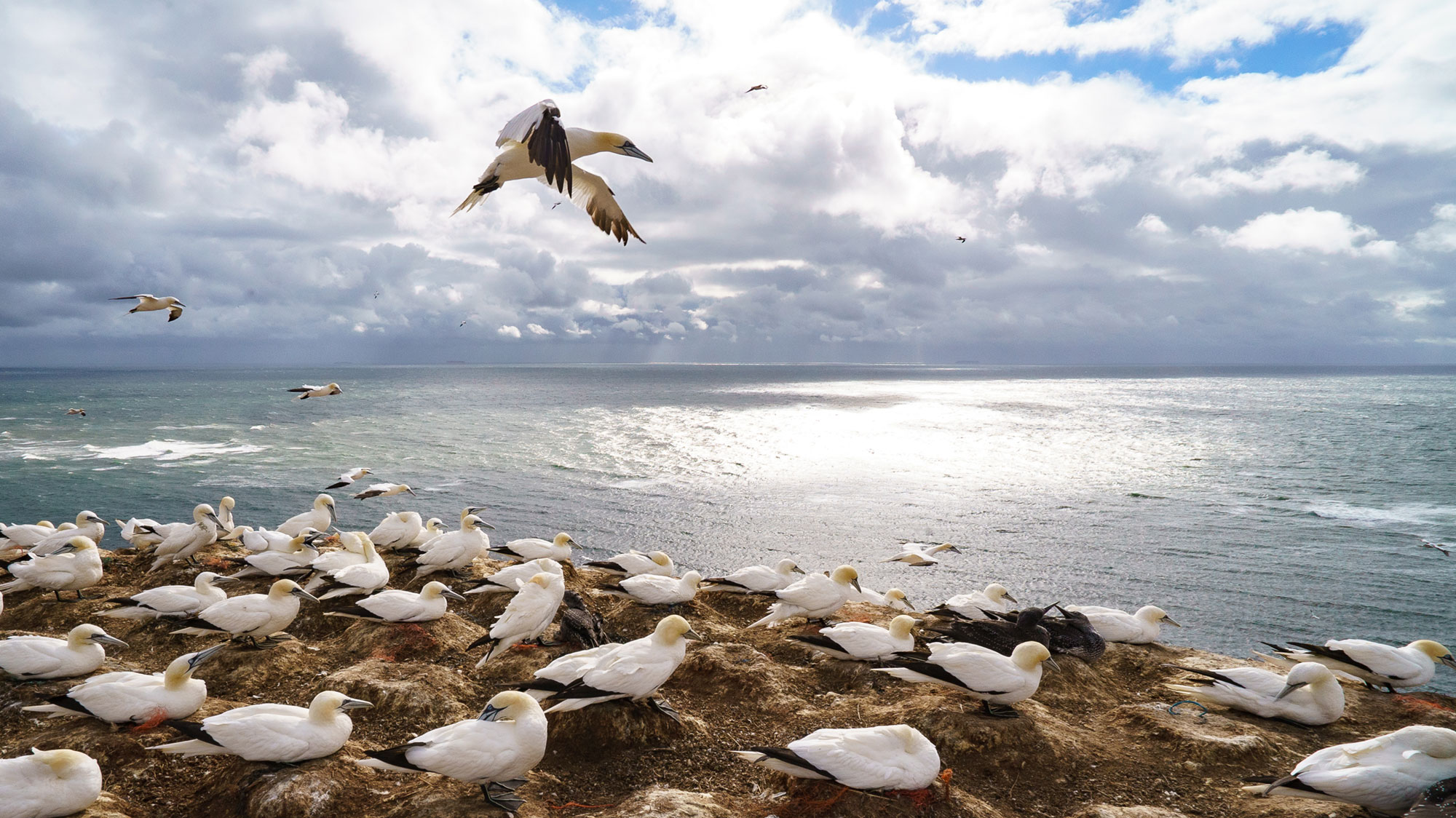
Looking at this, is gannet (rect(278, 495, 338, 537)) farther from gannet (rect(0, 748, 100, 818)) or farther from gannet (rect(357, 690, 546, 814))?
gannet (rect(357, 690, 546, 814))

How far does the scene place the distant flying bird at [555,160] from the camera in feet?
19.3

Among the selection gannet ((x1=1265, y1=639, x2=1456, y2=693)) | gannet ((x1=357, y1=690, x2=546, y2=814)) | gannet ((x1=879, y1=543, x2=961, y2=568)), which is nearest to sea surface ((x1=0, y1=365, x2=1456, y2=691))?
gannet ((x1=879, y1=543, x2=961, y2=568))

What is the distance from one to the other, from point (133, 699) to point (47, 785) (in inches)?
60.9

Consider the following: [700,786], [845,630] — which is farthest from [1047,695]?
[700,786]

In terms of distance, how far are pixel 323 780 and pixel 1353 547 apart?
3447 cm

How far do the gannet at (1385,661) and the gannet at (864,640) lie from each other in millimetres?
4785

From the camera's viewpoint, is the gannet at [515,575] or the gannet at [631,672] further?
the gannet at [515,575]

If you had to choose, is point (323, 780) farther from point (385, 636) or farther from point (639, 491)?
point (639, 491)

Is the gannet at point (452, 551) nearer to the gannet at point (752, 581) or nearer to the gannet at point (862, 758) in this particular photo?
the gannet at point (752, 581)

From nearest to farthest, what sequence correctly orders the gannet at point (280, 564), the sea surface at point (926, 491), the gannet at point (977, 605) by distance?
the gannet at point (977, 605)
the gannet at point (280, 564)
the sea surface at point (926, 491)

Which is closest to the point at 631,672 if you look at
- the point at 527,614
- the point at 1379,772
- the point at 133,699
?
the point at 527,614

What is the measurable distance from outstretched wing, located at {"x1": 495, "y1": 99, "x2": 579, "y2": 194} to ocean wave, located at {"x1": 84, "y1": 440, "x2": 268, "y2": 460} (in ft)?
183

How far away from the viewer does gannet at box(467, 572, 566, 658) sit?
9305 millimetres

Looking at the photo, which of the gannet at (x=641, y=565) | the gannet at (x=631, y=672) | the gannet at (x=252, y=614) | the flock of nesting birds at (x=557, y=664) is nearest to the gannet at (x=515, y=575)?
the flock of nesting birds at (x=557, y=664)
